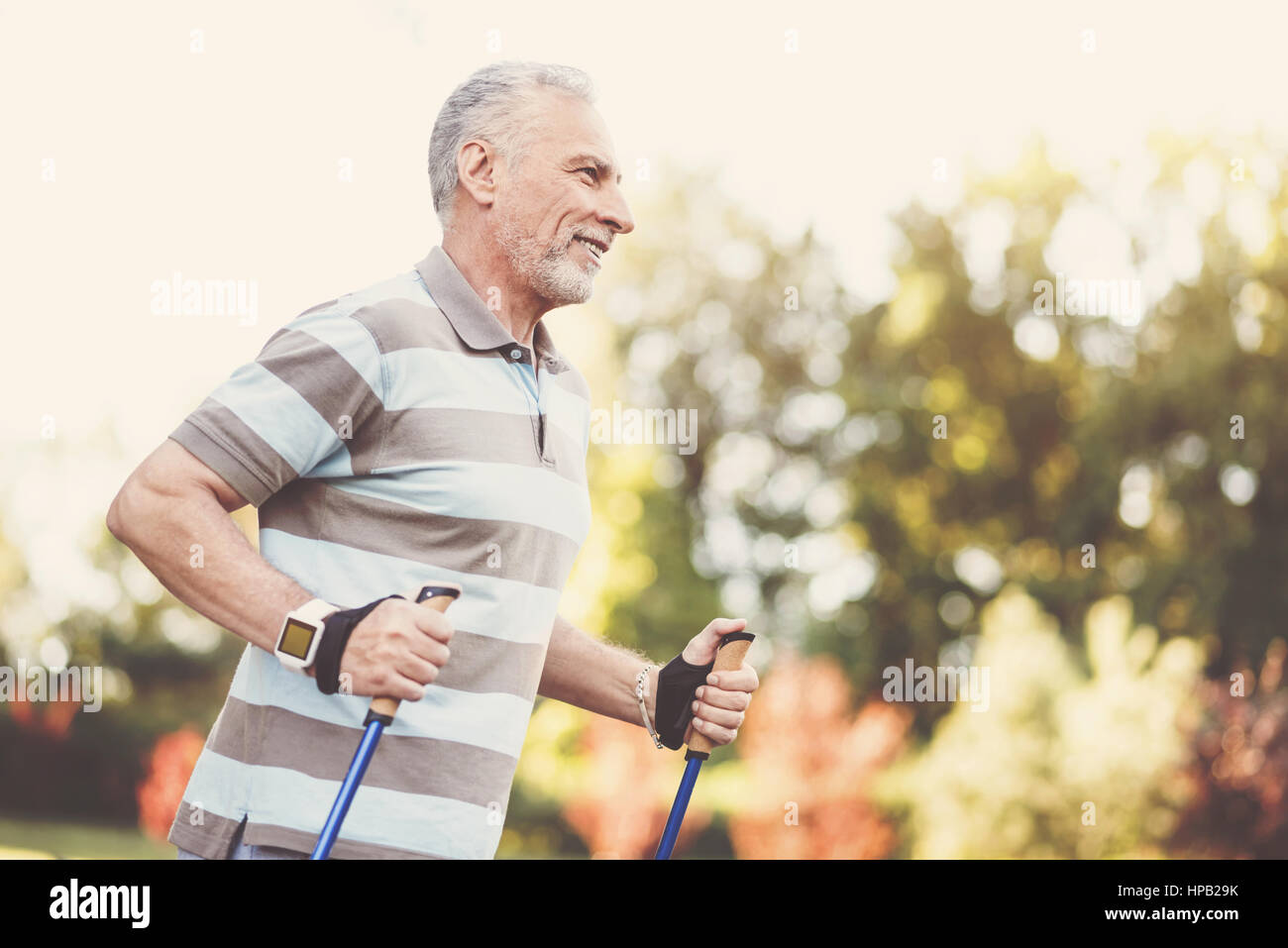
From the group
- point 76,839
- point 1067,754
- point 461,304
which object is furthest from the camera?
point 76,839

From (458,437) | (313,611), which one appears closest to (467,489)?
(458,437)

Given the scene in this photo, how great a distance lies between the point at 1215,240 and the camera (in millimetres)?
20219

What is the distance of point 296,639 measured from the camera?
1843mm

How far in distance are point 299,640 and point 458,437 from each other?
1.41ft

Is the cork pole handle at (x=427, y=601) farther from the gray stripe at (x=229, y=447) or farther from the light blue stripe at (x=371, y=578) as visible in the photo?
the gray stripe at (x=229, y=447)

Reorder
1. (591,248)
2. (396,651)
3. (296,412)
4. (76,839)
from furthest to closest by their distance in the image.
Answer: (76,839)
(591,248)
(296,412)
(396,651)

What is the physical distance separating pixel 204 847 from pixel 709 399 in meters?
20.8

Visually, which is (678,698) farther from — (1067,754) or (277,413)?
(1067,754)

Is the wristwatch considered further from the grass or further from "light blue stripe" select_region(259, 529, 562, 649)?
the grass

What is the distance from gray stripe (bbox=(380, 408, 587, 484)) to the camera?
202 centimetres

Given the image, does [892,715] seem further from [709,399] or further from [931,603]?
[709,399]

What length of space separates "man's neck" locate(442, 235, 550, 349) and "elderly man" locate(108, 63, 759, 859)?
74 millimetres

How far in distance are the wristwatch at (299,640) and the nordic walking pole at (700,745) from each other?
0.81 m

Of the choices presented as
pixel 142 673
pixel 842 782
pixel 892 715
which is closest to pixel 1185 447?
pixel 892 715
